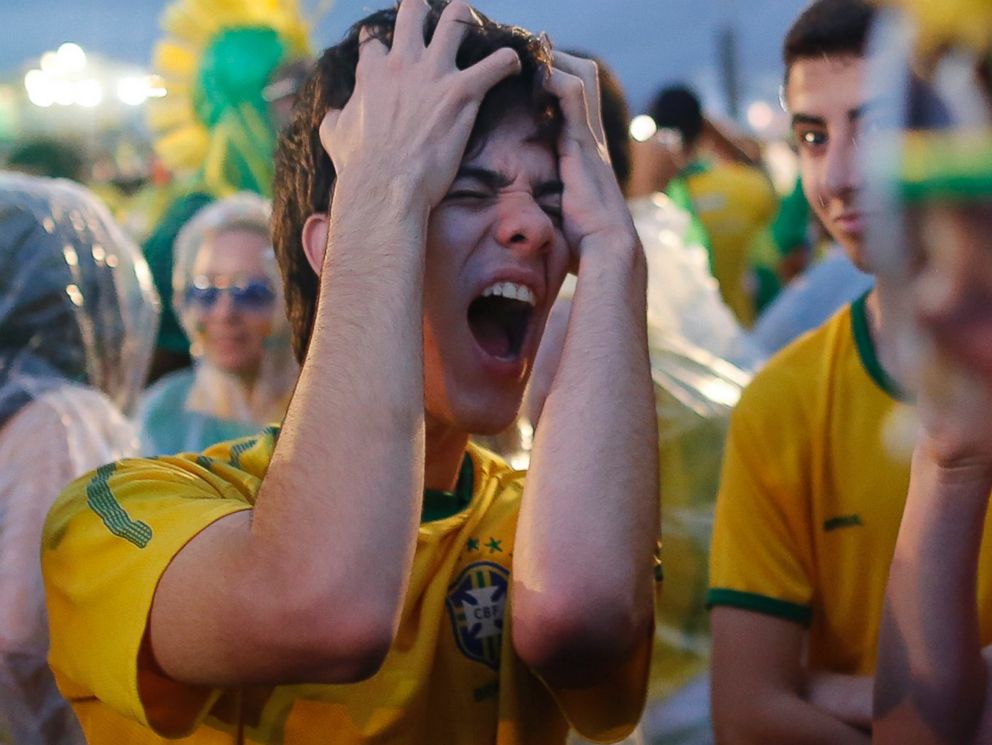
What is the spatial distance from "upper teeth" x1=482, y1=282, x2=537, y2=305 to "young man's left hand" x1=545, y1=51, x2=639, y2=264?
0.10m

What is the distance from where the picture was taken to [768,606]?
7.11 feet

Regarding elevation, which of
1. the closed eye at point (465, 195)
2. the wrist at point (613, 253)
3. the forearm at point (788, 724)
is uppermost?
the closed eye at point (465, 195)

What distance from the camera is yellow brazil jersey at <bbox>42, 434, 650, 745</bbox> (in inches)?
61.5

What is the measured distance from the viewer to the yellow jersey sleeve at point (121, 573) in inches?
60.3

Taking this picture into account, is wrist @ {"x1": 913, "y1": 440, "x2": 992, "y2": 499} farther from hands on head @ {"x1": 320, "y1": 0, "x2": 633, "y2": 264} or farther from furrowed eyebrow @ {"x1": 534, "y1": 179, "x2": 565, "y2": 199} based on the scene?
furrowed eyebrow @ {"x1": 534, "y1": 179, "x2": 565, "y2": 199}

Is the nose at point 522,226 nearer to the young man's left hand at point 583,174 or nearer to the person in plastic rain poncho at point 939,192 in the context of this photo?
the young man's left hand at point 583,174

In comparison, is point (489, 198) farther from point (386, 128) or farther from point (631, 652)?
point (631, 652)

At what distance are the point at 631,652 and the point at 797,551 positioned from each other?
0.58 metres

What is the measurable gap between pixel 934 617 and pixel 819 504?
1.73 ft

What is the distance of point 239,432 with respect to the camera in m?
3.67

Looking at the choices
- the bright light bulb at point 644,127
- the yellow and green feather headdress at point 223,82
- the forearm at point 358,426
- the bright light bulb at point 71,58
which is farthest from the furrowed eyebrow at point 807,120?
the bright light bulb at point 644,127

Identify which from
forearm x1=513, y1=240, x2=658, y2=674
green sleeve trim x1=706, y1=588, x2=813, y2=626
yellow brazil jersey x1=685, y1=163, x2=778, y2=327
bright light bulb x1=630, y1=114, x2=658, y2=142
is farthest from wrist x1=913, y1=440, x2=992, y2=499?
yellow brazil jersey x1=685, y1=163, x2=778, y2=327

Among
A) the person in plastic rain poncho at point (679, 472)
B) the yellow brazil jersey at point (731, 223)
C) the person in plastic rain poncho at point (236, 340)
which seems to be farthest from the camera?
the yellow brazil jersey at point (731, 223)

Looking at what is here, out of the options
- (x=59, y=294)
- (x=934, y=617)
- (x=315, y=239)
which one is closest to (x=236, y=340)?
(x=59, y=294)
